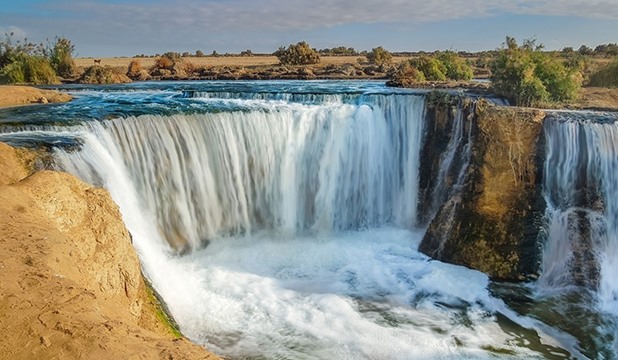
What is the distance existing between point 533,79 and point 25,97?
15898mm

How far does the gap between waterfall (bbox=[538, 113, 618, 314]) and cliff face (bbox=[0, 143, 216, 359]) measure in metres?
8.61

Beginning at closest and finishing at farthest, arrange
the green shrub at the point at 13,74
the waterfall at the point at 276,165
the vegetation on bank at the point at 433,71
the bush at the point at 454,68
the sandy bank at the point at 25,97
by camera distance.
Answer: the waterfall at the point at 276,165
the sandy bank at the point at 25,97
the vegetation on bank at the point at 433,71
the green shrub at the point at 13,74
the bush at the point at 454,68

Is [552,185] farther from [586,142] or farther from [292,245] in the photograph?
[292,245]

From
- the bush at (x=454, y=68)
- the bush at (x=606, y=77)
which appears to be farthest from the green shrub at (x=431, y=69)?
the bush at (x=606, y=77)

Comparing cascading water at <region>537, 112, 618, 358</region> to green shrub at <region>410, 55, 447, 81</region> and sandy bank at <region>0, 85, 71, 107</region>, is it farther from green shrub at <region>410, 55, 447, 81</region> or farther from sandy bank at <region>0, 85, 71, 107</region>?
sandy bank at <region>0, 85, 71, 107</region>

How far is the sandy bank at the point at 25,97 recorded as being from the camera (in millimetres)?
16469

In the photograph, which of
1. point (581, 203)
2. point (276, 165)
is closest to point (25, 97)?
point (276, 165)

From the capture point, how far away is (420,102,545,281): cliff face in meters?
12.0

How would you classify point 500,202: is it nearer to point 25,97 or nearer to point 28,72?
point 25,97

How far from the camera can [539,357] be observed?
8.76m

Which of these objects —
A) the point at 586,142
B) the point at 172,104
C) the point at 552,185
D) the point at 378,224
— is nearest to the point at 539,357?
the point at 552,185

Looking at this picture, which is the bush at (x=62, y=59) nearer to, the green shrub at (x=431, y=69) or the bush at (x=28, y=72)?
the bush at (x=28, y=72)

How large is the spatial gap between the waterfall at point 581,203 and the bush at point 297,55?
98.8 ft

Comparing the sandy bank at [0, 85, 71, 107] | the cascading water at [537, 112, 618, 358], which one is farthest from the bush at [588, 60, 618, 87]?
the sandy bank at [0, 85, 71, 107]
